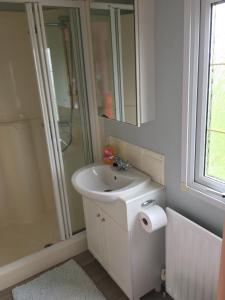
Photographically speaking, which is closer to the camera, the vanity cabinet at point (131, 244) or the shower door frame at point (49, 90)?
the vanity cabinet at point (131, 244)

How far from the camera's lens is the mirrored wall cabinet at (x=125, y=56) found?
1407 millimetres

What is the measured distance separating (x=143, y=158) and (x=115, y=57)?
0.71 m

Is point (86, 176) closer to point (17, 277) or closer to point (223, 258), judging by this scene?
point (17, 277)

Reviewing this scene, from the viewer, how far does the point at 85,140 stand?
2.18 meters

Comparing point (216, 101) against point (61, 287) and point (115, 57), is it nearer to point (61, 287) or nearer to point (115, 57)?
point (115, 57)

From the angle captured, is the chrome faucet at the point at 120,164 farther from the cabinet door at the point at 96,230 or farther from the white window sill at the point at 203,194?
the white window sill at the point at 203,194

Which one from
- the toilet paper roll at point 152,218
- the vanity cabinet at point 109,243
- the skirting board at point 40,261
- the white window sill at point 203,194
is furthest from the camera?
the skirting board at point 40,261

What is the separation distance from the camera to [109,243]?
1814 mm

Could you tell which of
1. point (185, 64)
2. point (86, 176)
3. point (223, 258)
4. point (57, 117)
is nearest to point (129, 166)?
point (86, 176)

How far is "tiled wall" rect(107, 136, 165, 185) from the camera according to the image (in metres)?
1.66

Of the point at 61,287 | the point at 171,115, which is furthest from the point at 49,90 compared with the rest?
the point at 61,287

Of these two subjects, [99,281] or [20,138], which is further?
[20,138]

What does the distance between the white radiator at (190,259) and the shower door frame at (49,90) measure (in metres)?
0.95

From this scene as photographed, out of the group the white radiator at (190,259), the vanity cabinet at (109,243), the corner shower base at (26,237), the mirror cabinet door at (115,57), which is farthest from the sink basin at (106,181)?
the corner shower base at (26,237)
